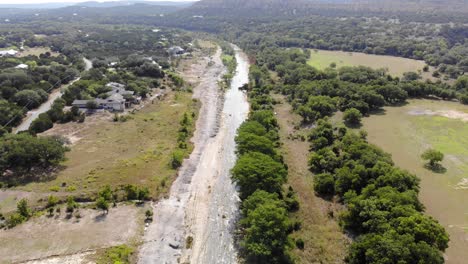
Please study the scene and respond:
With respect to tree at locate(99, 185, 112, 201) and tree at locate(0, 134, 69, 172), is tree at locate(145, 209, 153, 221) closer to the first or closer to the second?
tree at locate(99, 185, 112, 201)

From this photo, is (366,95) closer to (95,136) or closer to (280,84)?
(280,84)

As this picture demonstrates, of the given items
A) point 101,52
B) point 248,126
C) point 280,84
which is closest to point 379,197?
point 248,126

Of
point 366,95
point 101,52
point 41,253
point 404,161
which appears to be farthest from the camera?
point 101,52

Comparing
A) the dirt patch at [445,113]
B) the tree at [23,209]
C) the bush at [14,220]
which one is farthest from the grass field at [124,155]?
the dirt patch at [445,113]

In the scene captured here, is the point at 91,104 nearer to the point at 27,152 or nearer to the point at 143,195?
the point at 27,152

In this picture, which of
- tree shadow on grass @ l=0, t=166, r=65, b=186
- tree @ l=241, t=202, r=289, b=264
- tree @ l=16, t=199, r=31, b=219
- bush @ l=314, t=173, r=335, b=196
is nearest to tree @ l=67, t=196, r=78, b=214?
tree @ l=16, t=199, r=31, b=219

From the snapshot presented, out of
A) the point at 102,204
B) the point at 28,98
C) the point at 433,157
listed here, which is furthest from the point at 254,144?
the point at 28,98

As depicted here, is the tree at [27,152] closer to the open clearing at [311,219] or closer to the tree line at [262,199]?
the tree line at [262,199]
